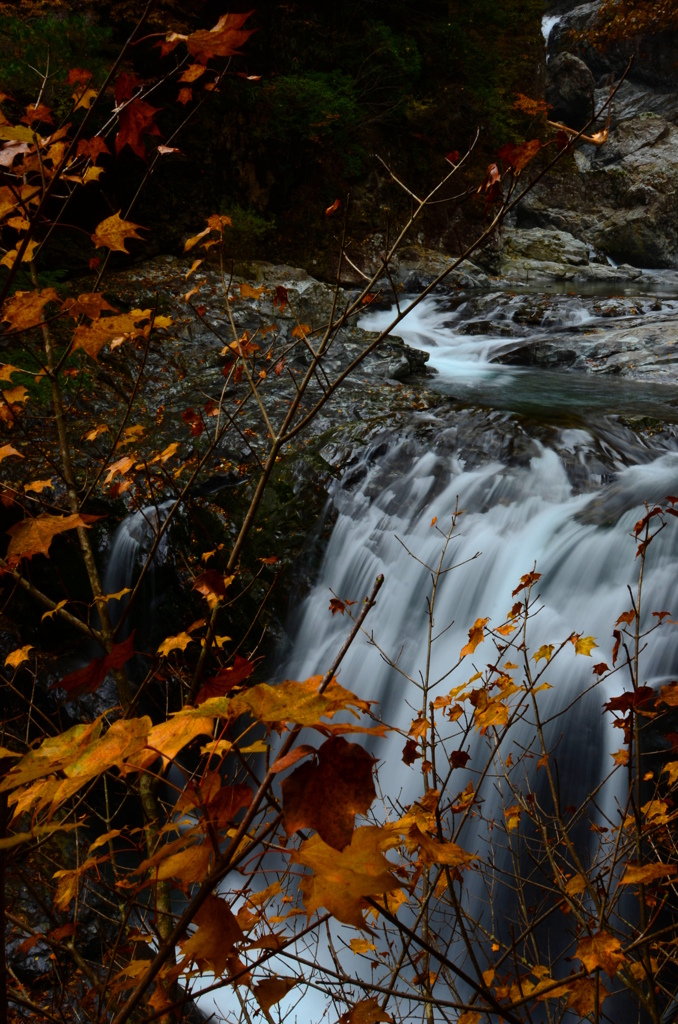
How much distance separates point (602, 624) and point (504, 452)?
196cm

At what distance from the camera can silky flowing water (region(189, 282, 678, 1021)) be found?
3.59 meters

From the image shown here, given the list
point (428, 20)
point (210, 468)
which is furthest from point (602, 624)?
point (428, 20)

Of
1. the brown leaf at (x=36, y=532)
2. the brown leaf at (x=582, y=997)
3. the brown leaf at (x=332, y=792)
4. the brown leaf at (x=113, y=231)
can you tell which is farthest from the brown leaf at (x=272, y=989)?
the brown leaf at (x=113, y=231)

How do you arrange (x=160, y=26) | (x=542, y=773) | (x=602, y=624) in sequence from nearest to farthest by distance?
(x=542, y=773) → (x=602, y=624) → (x=160, y=26)

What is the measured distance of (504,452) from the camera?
539 cm

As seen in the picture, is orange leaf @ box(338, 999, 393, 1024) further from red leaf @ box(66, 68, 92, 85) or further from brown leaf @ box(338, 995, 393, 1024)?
red leaf @ box(66, 68, 92, 85)

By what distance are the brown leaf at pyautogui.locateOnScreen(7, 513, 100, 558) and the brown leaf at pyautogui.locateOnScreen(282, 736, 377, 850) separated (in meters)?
0.60

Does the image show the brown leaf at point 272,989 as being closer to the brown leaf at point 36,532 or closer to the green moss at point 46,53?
the brown leaf at point 36,532

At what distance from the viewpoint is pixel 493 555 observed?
466 cm

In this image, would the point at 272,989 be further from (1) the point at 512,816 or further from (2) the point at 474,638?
(1) the point at 512,816

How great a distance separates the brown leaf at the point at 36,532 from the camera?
103cm

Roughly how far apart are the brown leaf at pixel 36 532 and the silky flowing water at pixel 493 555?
8.38 ft

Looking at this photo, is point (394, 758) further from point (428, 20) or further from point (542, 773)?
point (428, 20)

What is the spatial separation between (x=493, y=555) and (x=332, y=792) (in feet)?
13.7
